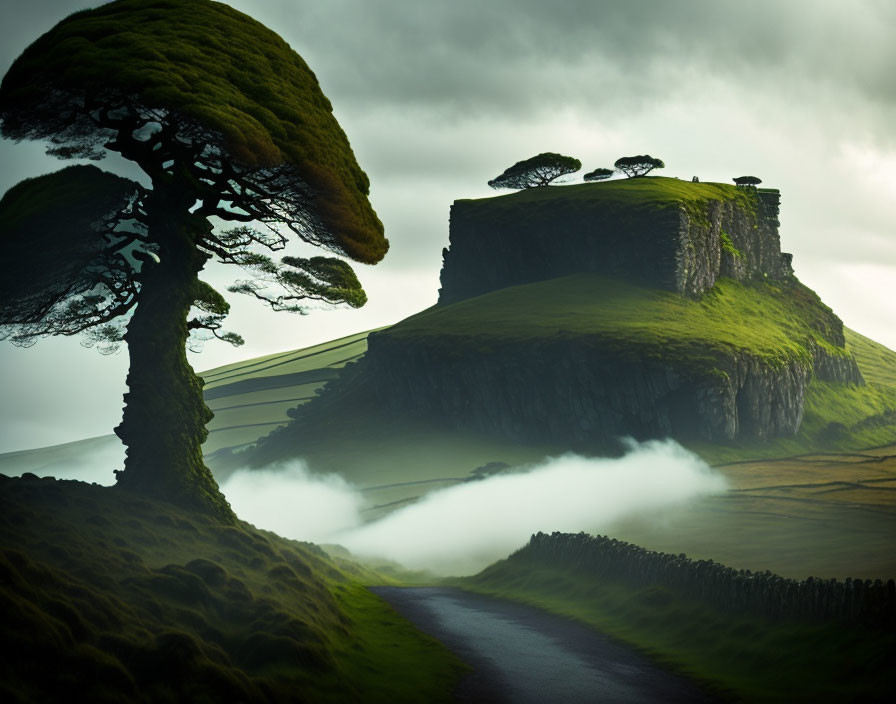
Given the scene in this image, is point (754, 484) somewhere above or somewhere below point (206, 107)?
below

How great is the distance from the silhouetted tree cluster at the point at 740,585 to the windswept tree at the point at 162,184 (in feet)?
68.5

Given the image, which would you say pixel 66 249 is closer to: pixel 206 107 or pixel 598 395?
pixel 206 107

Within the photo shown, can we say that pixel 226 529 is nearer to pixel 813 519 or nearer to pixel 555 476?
pixel 813 519

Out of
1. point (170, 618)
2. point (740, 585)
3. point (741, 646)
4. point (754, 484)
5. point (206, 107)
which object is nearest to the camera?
point (170, 618)

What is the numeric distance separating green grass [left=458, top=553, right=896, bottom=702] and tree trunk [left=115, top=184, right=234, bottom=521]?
2012cm

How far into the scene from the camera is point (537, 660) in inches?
1324

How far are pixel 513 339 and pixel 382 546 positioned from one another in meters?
83.3

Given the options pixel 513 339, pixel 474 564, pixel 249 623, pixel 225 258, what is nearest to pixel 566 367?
pixel 513 339

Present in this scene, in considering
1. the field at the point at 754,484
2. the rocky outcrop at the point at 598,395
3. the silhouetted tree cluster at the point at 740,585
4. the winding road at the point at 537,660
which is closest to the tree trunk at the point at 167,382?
the winding road at the point at 537,660

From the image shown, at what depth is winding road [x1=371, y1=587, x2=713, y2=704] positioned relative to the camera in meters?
28.4

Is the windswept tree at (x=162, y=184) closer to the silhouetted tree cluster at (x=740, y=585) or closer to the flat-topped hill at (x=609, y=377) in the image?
the silhouetted tree cluster at (x=740, y=585)

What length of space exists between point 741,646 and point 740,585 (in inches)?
158

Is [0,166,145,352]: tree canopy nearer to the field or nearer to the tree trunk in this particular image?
the tree trunk

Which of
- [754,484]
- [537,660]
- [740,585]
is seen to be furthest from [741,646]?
[754,484]
